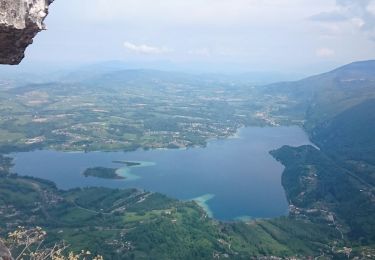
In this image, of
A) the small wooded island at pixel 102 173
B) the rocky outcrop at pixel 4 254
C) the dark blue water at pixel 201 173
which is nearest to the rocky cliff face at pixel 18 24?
the rocky outcrop at pixel 4 254

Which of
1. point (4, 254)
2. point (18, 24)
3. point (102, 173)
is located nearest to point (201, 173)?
point (102, 173)

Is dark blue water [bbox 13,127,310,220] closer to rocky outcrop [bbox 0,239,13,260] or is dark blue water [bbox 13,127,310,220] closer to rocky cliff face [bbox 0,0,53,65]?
rocky outcrop [bbox 0,239,13,260]

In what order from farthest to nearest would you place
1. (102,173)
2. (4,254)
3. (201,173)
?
(201,173) → (102,173) → (4,254)

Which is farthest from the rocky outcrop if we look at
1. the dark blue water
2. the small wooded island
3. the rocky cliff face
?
the small wooded island

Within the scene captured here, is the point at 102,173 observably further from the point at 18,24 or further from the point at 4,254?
the point at 18,24

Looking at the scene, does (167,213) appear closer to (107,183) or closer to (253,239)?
(253,239)

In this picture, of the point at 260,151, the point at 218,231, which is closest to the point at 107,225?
the point at 218,231

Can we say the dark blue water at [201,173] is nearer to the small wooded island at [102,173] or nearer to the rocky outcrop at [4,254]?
the small wooded island at [102,173]
